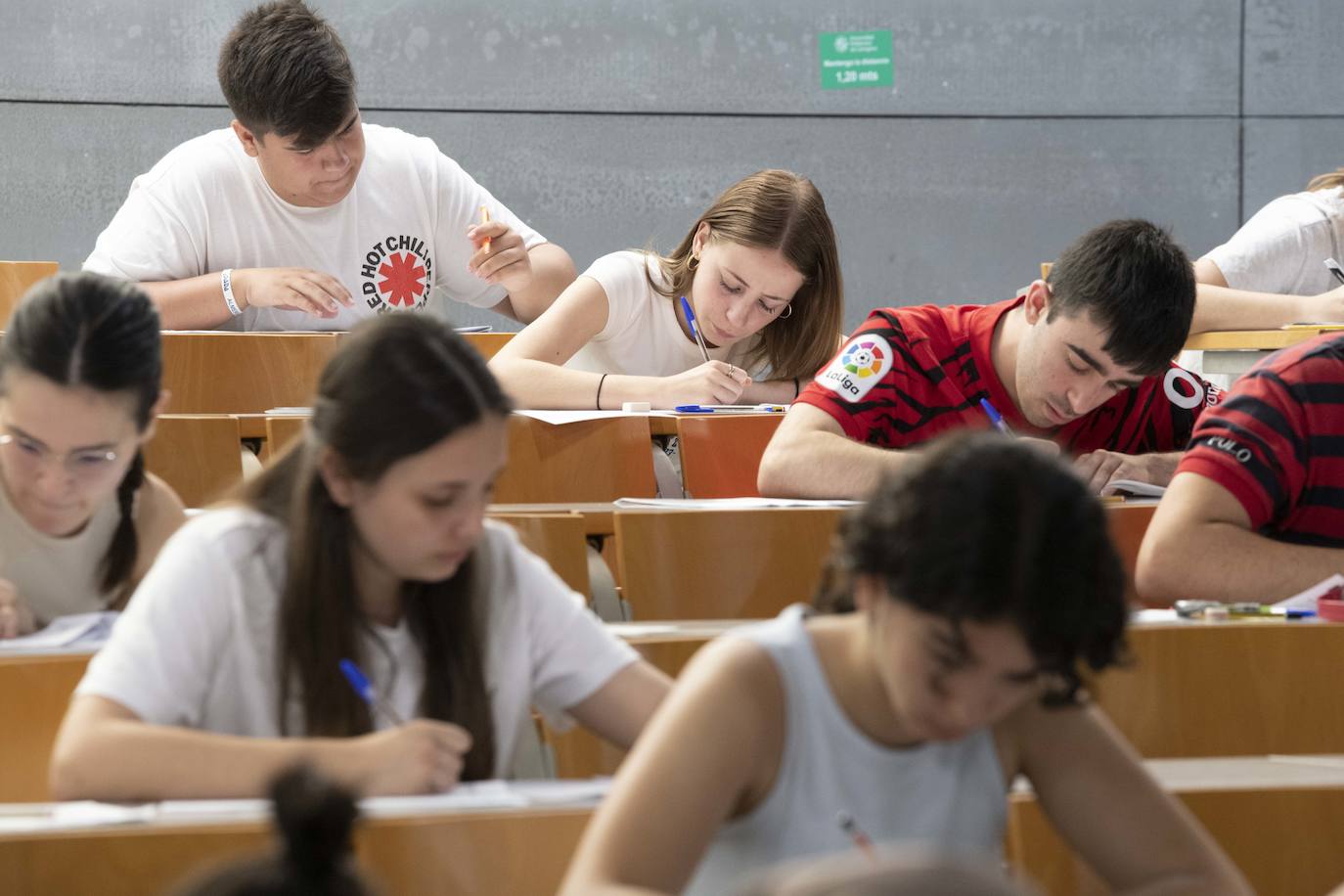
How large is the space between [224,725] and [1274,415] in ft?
4.45

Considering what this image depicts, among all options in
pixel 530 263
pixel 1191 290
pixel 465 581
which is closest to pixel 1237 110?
pixel 530 263

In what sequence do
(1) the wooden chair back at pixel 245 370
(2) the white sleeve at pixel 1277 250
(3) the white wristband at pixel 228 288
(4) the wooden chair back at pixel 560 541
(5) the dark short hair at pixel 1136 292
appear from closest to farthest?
(4) the wooden chair back at pixel 560 541 < (5) the dark short hair at pixel 1136 292 < (1) the wooden chair back at pixel 245 370 < (3) the white wristband at pixel 228 288 < (2) the white sleeve at pixel 1277 250

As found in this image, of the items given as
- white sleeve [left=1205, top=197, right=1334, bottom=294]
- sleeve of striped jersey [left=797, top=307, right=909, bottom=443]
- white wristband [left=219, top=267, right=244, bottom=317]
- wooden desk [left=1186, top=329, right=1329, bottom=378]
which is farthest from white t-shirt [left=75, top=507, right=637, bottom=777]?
white sleeve [left=1205, top=197, right=1334, bottom=294]

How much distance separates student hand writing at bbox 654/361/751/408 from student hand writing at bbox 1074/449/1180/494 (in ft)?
2.66

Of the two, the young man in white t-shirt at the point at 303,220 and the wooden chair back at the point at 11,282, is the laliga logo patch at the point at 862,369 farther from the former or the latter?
the wooden chair back at the point at 11,282

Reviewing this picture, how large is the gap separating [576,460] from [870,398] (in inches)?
23.9

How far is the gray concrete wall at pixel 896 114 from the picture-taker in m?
5.51

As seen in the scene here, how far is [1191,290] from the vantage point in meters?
2.39

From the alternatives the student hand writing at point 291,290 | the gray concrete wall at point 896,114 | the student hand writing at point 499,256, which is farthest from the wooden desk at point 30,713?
the gray concrete wall at point 896,114

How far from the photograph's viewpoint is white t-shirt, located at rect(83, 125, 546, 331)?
11.4ft

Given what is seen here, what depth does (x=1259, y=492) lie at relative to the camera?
2.05 meters

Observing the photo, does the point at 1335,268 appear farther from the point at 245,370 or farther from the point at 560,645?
the point at 560,645

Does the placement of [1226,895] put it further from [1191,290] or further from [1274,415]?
[1191,290]

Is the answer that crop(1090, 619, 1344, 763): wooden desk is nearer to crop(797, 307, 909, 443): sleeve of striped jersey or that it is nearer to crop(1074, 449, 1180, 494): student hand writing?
crop(1074, 449, 1180, 494): student hand writing
